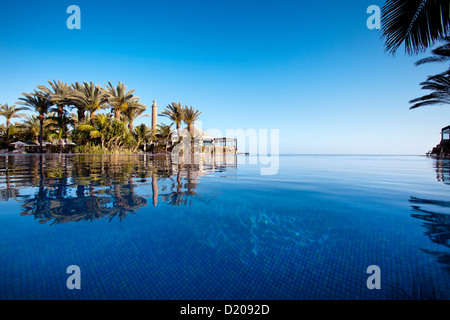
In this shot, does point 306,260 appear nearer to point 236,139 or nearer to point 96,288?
point 96,288

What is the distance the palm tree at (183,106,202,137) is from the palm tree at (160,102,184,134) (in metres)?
0.60

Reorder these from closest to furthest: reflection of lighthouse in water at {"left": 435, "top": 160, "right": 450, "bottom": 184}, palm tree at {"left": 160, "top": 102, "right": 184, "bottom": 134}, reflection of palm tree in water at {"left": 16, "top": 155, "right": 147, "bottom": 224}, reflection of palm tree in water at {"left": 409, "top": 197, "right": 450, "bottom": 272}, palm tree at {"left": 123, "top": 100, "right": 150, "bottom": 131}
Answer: reflection of palm tree in water at {"left": 409, "top": 197, "right": 450, "bottom": 272} → reflection of palm tree in water at {"left": 16, "top": 155, "right": 147, "bottom": 224} → reflection of lighthouse in water at {"left": 435, "top": 160, "right": 450, "bottom": 184} → palm tree at {"left": 123, "top": 100, "right": 150, "bottom": 131} → palm tree at {"left": 160, "top": 102, "right": 184, "bottom": 134}

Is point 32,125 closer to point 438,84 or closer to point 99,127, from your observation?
point 99,127

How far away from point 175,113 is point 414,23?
26771mm

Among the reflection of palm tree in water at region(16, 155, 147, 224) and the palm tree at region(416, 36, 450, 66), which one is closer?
the reflection of palm tree in water at region(16, 155, 147, 224)

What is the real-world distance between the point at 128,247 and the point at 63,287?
60cm

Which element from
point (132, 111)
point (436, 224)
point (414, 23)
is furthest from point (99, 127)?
point (436, 224)

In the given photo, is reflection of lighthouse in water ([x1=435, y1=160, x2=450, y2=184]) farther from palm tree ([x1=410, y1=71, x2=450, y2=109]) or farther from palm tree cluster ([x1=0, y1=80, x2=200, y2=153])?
palm tree cluster ([x1=0, y1=80, x2=200, y2=153])

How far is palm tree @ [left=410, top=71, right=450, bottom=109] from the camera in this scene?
11.2 meters

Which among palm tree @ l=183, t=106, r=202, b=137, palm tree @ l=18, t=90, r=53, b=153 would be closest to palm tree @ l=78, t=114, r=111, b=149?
palm tree @ l=18, t=90, r=53, b=153

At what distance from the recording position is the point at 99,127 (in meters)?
21.0

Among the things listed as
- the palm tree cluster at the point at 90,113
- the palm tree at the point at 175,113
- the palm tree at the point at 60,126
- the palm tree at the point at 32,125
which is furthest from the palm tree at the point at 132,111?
the palm tree at the point at 32,125

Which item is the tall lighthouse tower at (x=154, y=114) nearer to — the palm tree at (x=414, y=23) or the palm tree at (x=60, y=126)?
the palm tree at (x=60, y=126)
